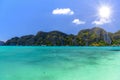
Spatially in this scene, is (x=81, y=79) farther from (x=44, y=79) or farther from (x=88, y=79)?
(x=44, y=79)

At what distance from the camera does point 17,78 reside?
17594 mm

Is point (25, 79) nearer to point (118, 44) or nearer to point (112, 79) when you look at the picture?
point (112, 79)

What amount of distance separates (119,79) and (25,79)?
6667 mm

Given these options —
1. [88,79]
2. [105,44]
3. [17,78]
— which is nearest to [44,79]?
[17,78]

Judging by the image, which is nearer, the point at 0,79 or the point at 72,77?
the point at 0,79

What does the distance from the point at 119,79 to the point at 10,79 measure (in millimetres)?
7707

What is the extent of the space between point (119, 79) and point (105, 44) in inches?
7281

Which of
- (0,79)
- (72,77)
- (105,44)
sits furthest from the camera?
(105,44)

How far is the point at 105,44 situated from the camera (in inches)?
7864

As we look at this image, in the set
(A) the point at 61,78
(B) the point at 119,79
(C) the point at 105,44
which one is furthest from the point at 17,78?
(C) the point at 105,44

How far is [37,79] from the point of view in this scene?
17.5m

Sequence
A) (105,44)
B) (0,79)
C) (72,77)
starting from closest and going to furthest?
(0,79) → (72,77) → (105,44)

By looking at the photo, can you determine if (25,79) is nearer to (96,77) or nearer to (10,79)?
(10,79)

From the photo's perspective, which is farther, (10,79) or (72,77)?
(72,77)
